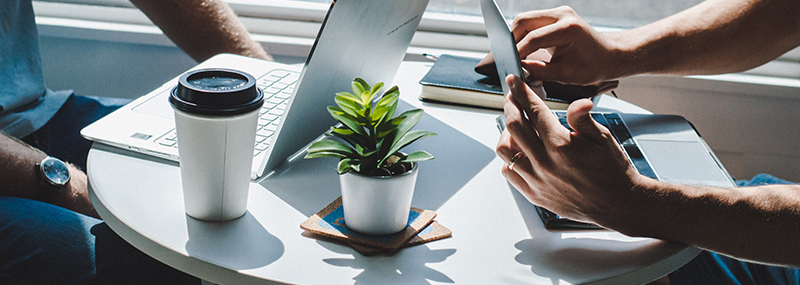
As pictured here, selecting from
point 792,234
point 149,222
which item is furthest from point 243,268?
point 792,234

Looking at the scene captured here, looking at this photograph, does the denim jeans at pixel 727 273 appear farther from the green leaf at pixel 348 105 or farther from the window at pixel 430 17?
the window at pixel 430 17

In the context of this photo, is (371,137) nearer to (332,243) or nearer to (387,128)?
(387,128)

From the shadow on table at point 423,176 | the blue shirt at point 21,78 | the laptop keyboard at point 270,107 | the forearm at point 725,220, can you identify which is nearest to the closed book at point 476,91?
the shadow on table at point 423,176

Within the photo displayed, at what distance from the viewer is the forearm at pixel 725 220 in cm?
59

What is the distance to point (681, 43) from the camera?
1001 mm

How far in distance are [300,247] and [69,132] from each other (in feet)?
3.18

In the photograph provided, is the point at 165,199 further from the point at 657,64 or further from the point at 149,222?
the point at 657,64

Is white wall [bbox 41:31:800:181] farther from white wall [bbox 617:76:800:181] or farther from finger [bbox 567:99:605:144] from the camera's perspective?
finger [bbox 567:99:605:144]

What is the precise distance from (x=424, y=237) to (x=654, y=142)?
1.42ft

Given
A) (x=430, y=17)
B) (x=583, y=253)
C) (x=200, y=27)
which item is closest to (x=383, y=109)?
(x=583, y=253)

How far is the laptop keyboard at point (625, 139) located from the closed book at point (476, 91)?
3.3 inches

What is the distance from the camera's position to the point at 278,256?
1.78 ft

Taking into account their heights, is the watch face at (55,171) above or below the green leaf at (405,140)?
below

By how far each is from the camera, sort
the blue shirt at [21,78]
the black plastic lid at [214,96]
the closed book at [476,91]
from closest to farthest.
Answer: the black plastic lid at [214,96], the closed book at [476,91], the blue shirt at [21,78]
